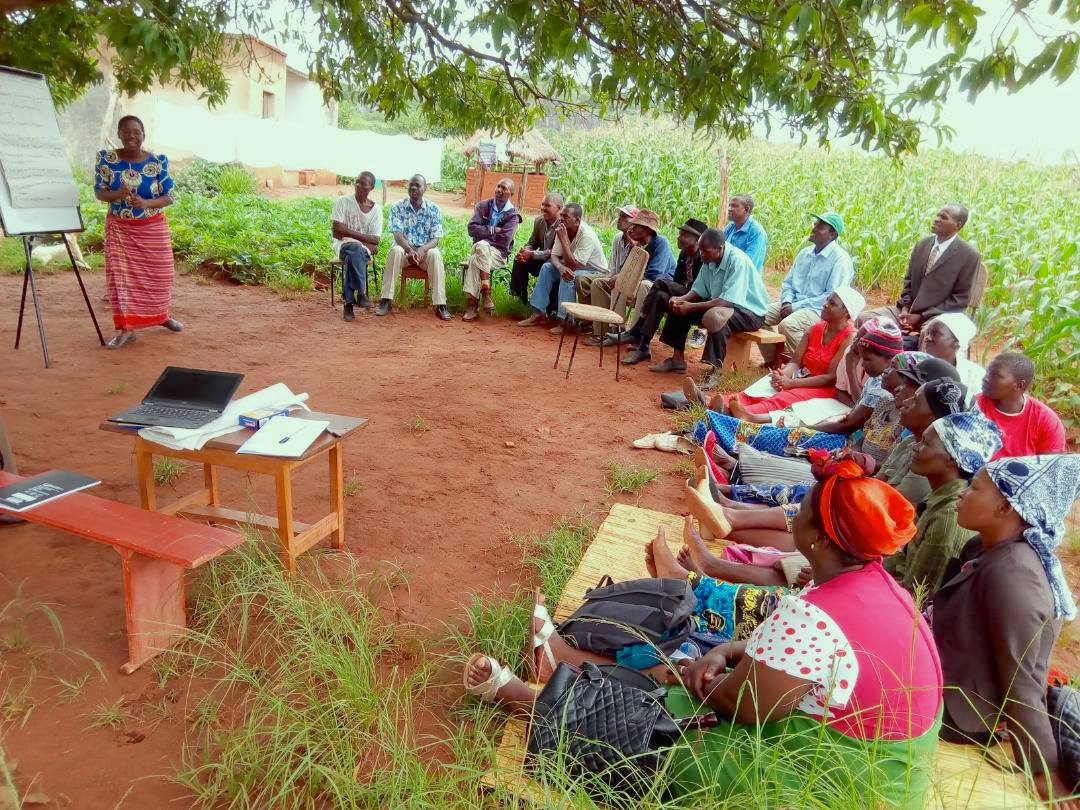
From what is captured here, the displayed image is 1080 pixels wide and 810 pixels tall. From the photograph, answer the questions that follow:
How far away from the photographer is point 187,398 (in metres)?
3.31

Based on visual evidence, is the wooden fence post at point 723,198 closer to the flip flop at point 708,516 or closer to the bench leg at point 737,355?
the bench leg at point 737,355

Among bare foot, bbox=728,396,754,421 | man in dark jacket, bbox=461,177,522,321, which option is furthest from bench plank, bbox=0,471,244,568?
man in dark jacket, bbox=461,177,522,321

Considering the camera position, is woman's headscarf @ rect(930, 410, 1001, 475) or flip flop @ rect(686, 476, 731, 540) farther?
flip flop @ rect(686, 476, 731, 540)

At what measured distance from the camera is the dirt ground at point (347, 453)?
96.7 inches

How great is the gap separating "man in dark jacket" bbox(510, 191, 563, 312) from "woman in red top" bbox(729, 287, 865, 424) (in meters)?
3.58

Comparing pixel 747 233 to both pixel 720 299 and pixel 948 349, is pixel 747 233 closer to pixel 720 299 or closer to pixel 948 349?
pixel 720 299

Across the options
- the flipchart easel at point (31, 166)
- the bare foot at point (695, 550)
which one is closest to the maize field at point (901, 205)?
the bare foot at point (695, 550)

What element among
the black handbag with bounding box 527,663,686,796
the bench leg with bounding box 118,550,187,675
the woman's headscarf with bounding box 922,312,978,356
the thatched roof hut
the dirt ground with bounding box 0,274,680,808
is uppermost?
the thatched roof hut

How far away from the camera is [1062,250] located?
6.95 m

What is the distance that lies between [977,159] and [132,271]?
1530 cm

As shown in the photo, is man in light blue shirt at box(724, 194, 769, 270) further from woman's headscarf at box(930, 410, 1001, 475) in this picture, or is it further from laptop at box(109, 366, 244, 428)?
laptop at box(109, 366, 244, 428)

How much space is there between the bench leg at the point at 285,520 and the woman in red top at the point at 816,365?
112 inches

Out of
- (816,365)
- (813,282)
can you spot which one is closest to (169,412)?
(816,365)

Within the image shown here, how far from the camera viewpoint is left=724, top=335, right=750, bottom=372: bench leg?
6766 millimetres
